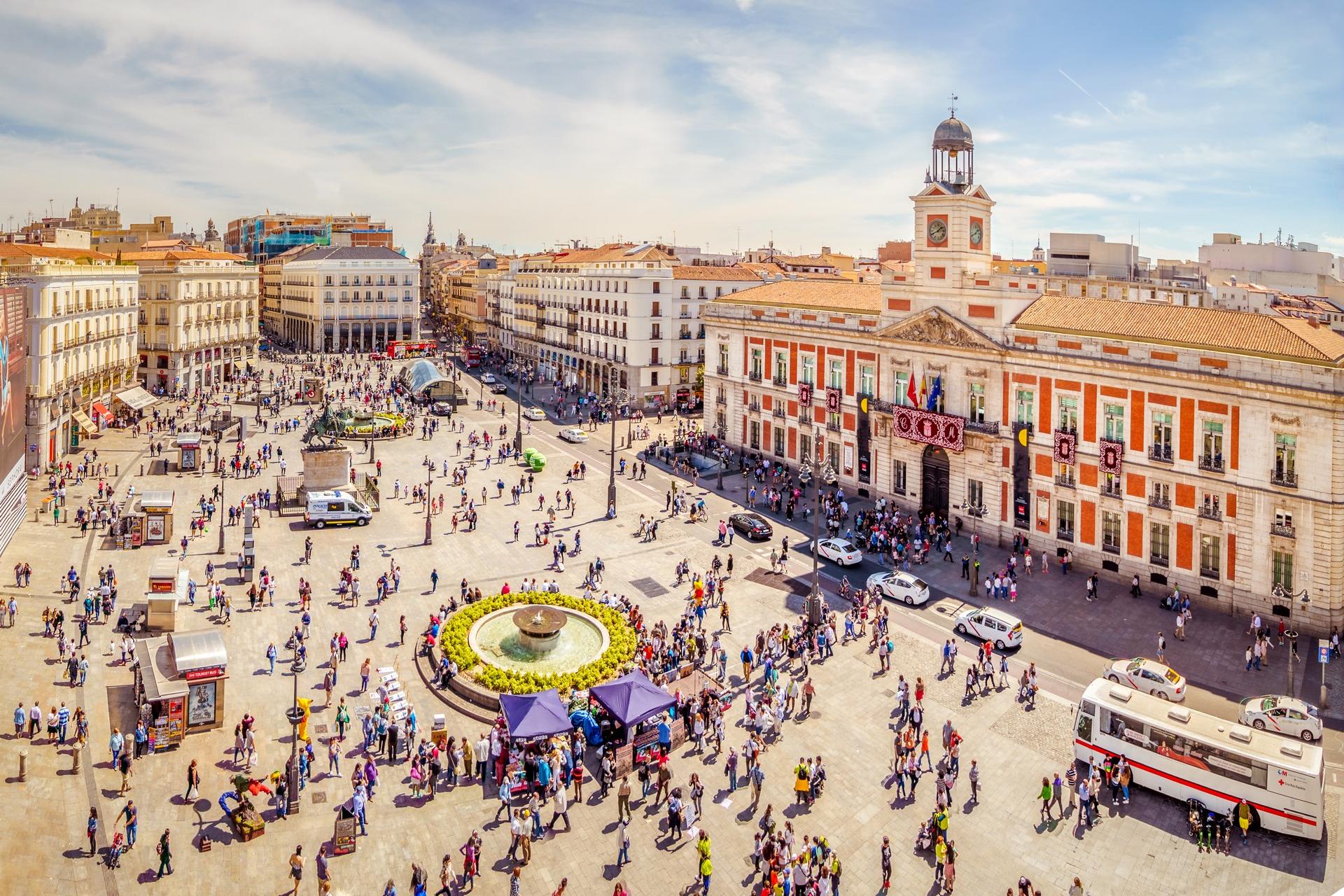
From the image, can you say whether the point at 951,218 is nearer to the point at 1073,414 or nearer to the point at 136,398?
the point at 1073,414

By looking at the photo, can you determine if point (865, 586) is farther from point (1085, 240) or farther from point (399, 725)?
point (1085, 240)

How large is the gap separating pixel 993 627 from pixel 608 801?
16.3 m

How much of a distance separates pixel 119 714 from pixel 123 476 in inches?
1255

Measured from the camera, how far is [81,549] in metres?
39.7

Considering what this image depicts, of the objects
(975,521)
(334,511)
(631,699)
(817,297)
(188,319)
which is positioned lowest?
(631,699)

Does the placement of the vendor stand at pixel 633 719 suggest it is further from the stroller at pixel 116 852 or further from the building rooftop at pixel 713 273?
the building rooftop at pixel 713 273

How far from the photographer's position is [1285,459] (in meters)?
33.1

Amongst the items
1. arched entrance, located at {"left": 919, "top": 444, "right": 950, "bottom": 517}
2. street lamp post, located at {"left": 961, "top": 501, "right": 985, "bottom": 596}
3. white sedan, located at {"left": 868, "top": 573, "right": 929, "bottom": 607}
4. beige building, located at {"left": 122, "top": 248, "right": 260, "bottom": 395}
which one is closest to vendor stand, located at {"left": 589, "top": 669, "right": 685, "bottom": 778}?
white sedan, located at {"left": 868, "top": 573, "right": 929, "bottom": 607}

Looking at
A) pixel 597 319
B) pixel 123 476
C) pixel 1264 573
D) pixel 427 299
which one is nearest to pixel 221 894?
pixel 1264 573

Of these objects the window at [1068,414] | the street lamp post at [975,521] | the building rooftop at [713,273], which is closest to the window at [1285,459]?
the window at [1068,414]

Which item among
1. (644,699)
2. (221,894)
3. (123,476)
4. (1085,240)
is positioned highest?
(1085,240)

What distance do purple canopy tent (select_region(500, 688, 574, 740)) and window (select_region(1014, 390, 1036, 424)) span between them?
89.2ft

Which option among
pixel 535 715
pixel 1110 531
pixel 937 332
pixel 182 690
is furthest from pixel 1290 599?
pixel 182 690

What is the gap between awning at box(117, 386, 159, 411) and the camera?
67.8 meters
